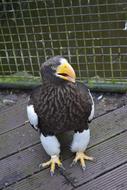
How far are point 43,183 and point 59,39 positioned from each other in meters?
1.53

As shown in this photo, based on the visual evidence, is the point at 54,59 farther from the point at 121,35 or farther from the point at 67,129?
the point at 121,35

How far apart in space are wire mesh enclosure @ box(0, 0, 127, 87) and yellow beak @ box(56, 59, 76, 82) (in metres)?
1.17

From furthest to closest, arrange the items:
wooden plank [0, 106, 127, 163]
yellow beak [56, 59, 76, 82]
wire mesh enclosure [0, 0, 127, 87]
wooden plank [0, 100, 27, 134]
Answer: wire mesh enclosure [0, 0, 127, 87] → wooden plank [0, 100, 27, 134] → wooden plank [0, 106, 127, 163] → yellow beak [56, 59, 76, 82]

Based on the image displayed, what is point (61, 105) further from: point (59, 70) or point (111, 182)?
point (111, 182)

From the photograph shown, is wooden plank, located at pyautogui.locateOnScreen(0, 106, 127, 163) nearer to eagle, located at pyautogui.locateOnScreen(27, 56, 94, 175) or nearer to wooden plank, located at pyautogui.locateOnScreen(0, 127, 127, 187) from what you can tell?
wooden plank, located at pyautogui.locateOnScreen(0, 127, 127, 187)

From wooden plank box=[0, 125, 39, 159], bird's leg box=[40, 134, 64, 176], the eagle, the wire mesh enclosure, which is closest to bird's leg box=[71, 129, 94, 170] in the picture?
the eagle

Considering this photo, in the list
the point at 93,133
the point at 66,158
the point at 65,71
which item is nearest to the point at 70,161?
the point at 66,158

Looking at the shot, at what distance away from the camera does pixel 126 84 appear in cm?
384

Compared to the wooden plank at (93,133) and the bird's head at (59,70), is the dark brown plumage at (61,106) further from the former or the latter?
the wooden plank at (93,133)

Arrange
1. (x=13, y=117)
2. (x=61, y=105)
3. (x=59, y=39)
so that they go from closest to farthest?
1. (x=61, y=105)
2. (x=13, y=117)
3. (x=59, y=39)

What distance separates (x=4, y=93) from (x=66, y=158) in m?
1.10

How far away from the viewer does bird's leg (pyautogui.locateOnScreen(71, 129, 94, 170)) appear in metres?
3.06

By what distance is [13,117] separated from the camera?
12.3 ft

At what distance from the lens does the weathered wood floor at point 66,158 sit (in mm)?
3021
